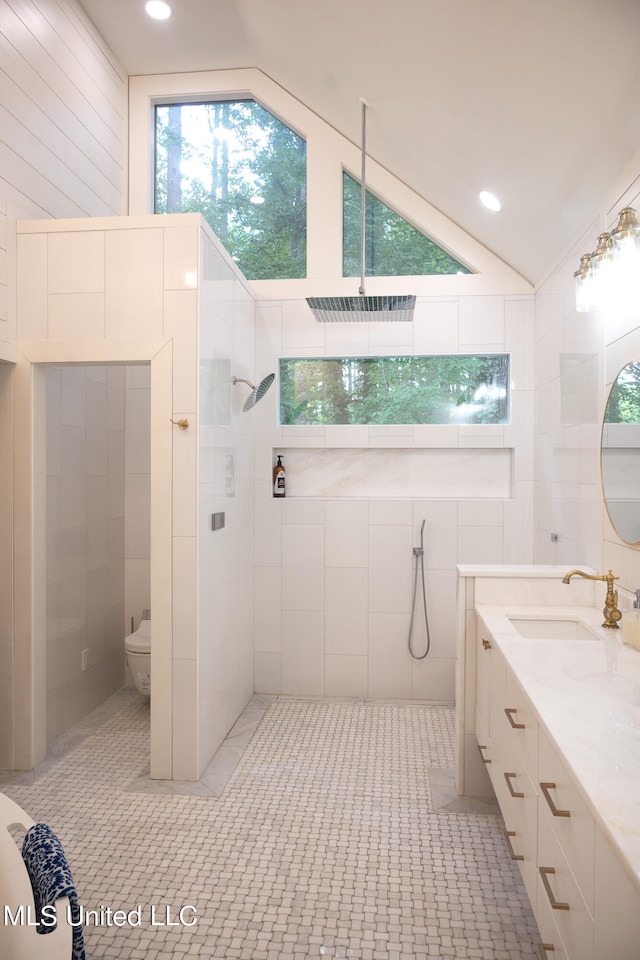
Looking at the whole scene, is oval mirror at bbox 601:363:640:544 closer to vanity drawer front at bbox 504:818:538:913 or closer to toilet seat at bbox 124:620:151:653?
vanity drawer front at bbox 504:818:538:913

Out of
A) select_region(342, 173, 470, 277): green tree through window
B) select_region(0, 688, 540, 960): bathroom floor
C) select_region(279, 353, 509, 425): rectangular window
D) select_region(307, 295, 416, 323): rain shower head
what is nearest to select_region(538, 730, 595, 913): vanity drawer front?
select_region(0, 688, 540, 960): bathroom floor

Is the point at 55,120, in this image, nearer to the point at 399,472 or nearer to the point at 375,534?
the point at 399,472

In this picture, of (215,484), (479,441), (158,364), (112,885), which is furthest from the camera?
(479,441)

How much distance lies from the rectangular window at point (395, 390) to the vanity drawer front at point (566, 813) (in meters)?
2.72

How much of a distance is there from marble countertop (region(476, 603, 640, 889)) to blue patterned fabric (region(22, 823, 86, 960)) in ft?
3.16

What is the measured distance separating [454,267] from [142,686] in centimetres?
311

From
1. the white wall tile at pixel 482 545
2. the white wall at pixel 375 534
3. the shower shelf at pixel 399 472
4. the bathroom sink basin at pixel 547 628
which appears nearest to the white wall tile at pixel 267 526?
the white wall at pixel 375 534

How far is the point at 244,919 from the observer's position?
77.3 inches

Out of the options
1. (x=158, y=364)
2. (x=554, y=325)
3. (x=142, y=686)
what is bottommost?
(x=142, y=686)

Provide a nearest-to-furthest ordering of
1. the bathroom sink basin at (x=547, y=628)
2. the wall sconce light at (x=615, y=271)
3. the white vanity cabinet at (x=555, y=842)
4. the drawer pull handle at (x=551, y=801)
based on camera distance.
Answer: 1. the white vanity cabinet at (x=555, y=842)
2. the drawer pull handle at (x=551, y=801)
3. the wall sconce light at (x=615, y=271)
4. the bathroom sink basin at (x=547, y=628)

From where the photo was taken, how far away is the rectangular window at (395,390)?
3.94m

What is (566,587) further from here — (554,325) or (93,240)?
(93,240)

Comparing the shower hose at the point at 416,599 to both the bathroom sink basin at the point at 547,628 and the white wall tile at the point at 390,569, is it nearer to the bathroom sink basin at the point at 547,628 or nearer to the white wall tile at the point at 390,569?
the white wall tile at the point at 390,569

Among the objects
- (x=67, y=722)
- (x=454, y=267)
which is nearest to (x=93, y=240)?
(x=454, y=267)
